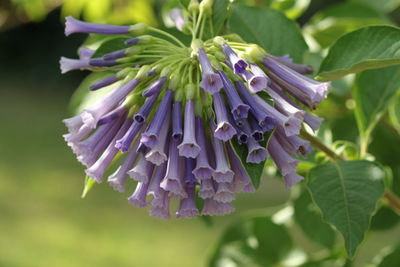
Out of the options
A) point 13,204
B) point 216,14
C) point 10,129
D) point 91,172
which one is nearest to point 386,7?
point 216,14

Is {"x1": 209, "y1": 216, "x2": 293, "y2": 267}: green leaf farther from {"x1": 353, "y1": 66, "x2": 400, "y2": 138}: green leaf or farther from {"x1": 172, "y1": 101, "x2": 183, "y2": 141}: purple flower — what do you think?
{"x1": 172, "y1": 101, "x2": 183, "y2": 141}: purple flower

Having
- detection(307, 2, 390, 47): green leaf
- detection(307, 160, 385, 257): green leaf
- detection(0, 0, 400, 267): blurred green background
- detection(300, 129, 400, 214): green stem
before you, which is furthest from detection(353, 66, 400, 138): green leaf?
detection(0, 0, 400, 267): blurred green background

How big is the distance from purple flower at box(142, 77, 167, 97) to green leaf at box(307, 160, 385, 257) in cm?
39

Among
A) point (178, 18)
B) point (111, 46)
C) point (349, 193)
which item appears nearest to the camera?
point (349, 193)

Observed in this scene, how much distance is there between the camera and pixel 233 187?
1250mm

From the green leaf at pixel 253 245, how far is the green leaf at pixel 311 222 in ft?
0.68

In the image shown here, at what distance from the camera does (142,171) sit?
1.27 m

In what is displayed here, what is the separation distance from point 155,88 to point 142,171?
171 mm

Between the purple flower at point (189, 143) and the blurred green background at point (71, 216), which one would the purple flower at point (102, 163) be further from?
the blurred green background at point (71, 216)

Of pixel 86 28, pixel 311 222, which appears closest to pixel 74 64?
pixel 86 28

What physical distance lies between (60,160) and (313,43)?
9.42 meters

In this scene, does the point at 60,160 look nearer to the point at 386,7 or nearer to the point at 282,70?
the point at 386,7

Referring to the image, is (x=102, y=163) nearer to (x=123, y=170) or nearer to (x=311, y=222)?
(x=123, y=170)

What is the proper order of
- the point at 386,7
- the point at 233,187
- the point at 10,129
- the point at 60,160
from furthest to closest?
1. the point at 10,129
2. the point at 60,160
3. the point at 386,7
4. the point at 233,187
